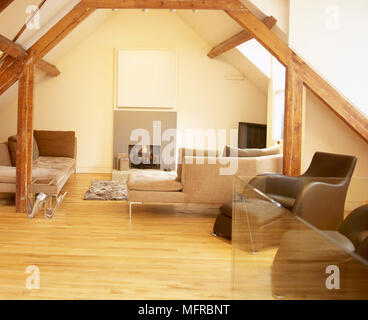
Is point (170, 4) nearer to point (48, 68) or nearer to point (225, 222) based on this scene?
point (225, 222)

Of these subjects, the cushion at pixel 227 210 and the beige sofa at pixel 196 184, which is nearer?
the cushion at pixel 227 210

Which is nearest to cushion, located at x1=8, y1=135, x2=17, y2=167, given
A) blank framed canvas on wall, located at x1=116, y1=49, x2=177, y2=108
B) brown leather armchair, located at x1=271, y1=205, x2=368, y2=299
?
blank framed canvas on wall, located at x1=116, y1=49, x2=177, y2=108

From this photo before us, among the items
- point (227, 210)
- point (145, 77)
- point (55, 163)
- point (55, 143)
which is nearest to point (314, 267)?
point (227, 210)

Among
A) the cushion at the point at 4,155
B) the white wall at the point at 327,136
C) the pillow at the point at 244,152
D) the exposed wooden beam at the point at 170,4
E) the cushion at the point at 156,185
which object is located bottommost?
the cushion at the point at 156,185

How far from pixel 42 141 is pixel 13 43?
3234mm

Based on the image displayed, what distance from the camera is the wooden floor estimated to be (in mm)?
2949

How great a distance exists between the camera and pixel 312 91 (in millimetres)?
5051

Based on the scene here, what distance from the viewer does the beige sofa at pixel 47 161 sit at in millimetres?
5352

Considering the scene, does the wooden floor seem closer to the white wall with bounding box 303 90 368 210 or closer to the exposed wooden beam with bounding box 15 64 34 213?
the exposed wooden beam with bounding box 15 64 34 213

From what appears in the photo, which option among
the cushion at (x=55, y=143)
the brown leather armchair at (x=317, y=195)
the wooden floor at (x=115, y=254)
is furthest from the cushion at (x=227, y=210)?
the cushion at (x=55, y=143)

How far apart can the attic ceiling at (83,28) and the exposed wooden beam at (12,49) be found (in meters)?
0.22

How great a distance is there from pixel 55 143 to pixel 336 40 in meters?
4.99

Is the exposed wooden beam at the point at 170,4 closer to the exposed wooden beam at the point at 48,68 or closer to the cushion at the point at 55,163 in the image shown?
the cushion at the point at 55,163
